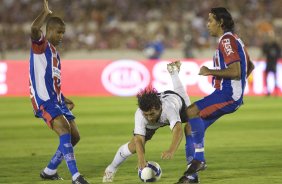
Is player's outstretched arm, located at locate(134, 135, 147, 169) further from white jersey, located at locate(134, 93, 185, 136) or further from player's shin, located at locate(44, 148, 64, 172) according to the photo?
player's shin, located at locate(44, 148, 64, 172)

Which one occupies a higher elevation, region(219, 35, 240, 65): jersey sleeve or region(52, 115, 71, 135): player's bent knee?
region(219, 35, 240, 65): jersey sleeve

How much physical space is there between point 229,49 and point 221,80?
1.46 feet

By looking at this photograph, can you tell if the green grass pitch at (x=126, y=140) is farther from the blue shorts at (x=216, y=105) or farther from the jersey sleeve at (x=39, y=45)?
the jersey sleeve at (x=39, y=45)

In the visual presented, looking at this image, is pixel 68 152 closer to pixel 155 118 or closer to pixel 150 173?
pixel 150 173

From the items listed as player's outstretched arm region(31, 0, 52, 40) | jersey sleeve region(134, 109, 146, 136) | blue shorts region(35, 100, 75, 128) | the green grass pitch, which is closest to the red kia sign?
the green grass pitch

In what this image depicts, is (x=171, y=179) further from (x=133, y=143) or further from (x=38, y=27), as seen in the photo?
(x=38, y=27)

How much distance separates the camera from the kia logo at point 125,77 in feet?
92.6

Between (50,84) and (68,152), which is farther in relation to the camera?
(50,84)

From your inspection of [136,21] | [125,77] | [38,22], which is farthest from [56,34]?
[136,21]

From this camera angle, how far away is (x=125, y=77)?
2828 centimetres

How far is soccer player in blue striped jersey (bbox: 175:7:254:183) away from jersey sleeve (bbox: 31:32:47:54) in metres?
1.89

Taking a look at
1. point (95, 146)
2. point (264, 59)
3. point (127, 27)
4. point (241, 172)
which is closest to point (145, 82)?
point (264, 59)

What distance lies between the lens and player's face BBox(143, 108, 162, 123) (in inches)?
362

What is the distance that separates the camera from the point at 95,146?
46.7ft
